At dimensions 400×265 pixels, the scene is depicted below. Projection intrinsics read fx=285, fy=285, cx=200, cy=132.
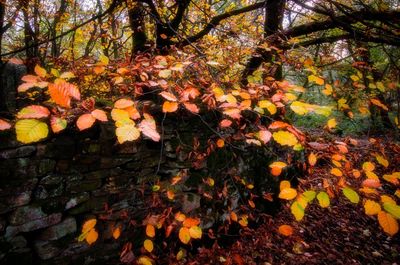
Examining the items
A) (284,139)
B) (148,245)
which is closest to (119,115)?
(284,139)

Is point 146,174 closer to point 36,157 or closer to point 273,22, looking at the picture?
point 36,157

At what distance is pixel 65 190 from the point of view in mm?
2465

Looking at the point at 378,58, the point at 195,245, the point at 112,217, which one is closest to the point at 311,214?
the point at 195,245

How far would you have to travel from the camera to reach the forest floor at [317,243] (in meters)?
3.75

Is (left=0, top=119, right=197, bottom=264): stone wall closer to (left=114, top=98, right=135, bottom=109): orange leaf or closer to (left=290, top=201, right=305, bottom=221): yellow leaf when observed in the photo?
(left=114, top=98, right=135, bottom=109): orange leaf

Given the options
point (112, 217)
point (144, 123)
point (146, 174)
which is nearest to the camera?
point (144, 123)

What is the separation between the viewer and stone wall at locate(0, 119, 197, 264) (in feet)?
7.20

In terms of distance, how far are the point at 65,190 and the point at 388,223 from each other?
2375 millimetres

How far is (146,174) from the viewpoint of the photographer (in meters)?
3.04

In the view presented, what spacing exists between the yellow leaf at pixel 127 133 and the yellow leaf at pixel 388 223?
1.45 m

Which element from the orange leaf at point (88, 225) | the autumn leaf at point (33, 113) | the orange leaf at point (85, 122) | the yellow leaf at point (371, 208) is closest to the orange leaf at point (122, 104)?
the orange leaf at point (85, 122)

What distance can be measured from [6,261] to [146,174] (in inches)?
53.6

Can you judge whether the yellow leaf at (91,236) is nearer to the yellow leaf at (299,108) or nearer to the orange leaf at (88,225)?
the orange leaf at (88,225)

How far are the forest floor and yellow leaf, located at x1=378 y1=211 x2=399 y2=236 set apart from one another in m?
2.01
